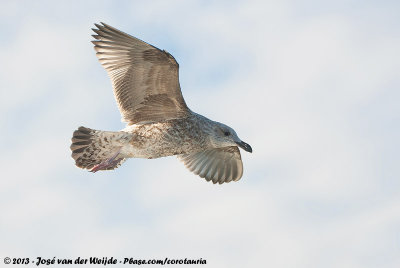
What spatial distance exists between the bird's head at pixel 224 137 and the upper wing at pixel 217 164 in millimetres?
1483

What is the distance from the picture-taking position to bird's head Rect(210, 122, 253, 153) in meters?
13.4

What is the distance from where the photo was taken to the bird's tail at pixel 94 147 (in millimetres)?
12844

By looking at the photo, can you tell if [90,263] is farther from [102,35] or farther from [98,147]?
[102,35]

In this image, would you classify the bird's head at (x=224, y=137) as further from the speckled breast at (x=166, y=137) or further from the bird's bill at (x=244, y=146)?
the speckled breast at (x=166, y=137)

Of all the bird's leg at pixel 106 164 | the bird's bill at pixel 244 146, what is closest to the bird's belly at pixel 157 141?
the bird's leg at pixel 106 164

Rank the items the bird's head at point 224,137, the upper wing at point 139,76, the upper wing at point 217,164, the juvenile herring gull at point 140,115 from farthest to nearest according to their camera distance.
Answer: the upper wing at point 217,164 → the bird's head at point 224,137 → the juvenile herring gull at point 140,115 → the upper wing at point 139,76

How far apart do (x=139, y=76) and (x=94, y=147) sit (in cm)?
142

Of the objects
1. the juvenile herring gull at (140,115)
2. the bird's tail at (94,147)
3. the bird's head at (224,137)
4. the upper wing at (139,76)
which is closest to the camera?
the upper wing at (139,76)

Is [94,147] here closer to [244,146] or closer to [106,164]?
[106,164]

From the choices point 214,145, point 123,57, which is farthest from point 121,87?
point 214,145

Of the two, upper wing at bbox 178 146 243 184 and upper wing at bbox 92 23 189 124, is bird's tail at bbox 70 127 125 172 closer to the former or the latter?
upper wing at bbox 92 23 189 124

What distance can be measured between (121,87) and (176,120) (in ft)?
3.58

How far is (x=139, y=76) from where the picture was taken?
1280 cm

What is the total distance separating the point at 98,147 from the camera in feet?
42.4
